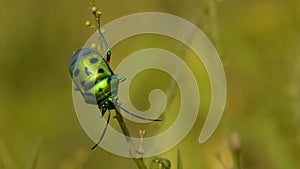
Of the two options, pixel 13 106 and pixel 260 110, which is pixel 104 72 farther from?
pixel 13 106

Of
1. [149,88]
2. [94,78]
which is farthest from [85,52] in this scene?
[149,88]

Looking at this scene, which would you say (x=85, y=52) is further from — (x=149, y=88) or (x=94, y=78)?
(x=149, y=88)

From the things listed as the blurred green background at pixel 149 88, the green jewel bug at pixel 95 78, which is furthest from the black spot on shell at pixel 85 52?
the blurred green background at pixel 149 88

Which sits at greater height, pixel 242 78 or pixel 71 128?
pixel 242 78

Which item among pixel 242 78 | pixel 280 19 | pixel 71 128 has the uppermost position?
pixel 280 19

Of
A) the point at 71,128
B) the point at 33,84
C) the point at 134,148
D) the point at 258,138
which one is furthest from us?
the point at 33,84

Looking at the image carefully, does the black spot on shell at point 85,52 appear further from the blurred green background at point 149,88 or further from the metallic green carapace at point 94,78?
the blurred green background at point 149,88

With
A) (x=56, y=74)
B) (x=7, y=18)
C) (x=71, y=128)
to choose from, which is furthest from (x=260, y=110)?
(x=7, y=18)
